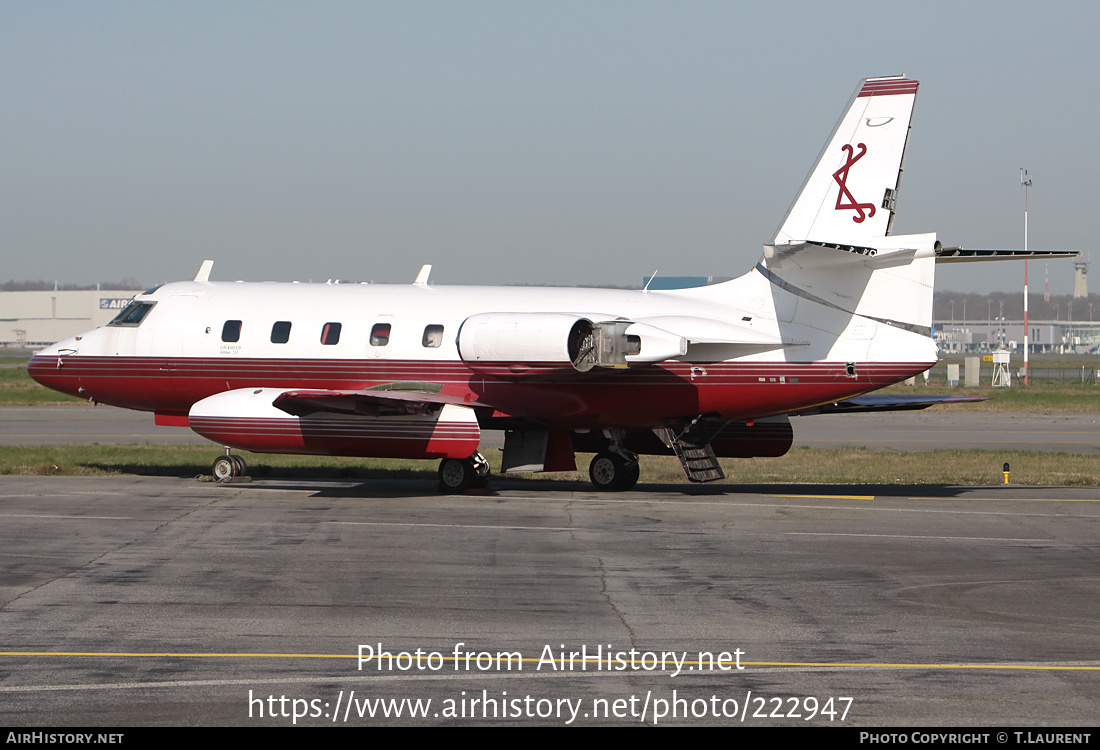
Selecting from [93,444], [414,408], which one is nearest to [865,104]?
[414,408]

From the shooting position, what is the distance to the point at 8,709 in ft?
26.1

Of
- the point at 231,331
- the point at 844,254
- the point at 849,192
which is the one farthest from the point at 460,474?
the point at 849,192

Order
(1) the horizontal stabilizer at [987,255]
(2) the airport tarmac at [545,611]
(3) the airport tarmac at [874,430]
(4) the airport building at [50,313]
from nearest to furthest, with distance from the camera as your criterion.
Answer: (2) the airport tarmac at [545,611]
(1) the horizontal stabilizer at [987,255]
(3) the airport tarmac at [874,430]
(4) the airport building at [50,313]

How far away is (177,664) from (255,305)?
14451 millimetres

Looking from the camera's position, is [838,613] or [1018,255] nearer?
[838,613]

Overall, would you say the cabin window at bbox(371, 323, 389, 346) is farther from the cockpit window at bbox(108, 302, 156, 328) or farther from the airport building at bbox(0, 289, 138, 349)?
the airport building at bbox(0, 289, 138, 349)

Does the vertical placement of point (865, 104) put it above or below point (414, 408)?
above

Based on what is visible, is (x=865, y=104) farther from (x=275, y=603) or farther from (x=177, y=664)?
(x=177, y=664)

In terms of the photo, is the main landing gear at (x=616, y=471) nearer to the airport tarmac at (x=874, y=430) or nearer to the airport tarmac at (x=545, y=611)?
the airport tarmac at (x=545, y=611)

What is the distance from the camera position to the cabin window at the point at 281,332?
2231 centimetres

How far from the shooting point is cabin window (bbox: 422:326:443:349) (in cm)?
2169

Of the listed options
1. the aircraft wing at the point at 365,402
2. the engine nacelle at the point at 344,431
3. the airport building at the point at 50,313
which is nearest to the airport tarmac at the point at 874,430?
the aircraft wing at the point at 365,402

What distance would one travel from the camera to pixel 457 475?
69.8 ft

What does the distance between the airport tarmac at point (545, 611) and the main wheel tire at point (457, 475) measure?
189 centimetres
